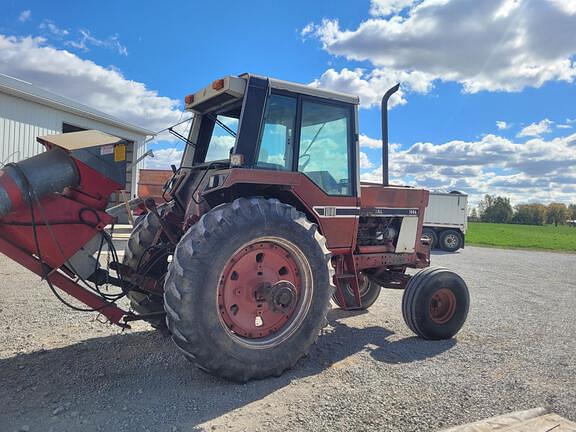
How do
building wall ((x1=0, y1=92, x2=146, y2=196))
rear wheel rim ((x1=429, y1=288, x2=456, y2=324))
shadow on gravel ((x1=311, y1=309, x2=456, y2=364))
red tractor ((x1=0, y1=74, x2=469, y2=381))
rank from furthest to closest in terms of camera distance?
1. building wall ((x1=0, y1=92, x2=146, y2=196))
2. rear wheel rim ((x1=429, y1=288, x2=456, y2=324))
3. shadow on gravel ((x1=311, y1=309, x2=456, y2=364))
4. red tractor ((x1=0, y1=74, x2=469, y2=381))

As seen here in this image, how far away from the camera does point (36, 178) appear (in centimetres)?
386

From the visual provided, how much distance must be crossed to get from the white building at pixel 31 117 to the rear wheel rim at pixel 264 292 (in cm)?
794

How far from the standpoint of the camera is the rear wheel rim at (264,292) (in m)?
4.05

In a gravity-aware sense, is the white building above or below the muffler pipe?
above

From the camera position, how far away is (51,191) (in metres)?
3.96

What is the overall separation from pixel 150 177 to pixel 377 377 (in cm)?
1395

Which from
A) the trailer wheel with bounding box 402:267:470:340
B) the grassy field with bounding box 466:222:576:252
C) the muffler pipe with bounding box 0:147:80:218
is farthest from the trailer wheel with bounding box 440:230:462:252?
the muffler pipe with bounding box 0:147:80:218

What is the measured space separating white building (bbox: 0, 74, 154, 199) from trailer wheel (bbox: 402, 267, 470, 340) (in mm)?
8066

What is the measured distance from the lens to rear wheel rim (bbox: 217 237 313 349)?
405 cm

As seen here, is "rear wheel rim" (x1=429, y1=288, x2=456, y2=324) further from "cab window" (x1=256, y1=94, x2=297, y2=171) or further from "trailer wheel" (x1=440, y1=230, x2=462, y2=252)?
"trailer wheel" (x1=440, y1=230, x2=462, y2=252)

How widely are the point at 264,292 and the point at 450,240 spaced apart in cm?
1954

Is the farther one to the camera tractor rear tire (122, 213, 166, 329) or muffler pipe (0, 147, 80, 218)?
tractor rear tire (122, 213, 166, 329)

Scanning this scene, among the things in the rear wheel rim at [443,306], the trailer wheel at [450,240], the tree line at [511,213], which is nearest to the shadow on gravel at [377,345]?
the rear wheel rim at [443,306]

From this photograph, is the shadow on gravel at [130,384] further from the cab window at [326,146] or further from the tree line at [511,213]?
the tree line at [511,213]
